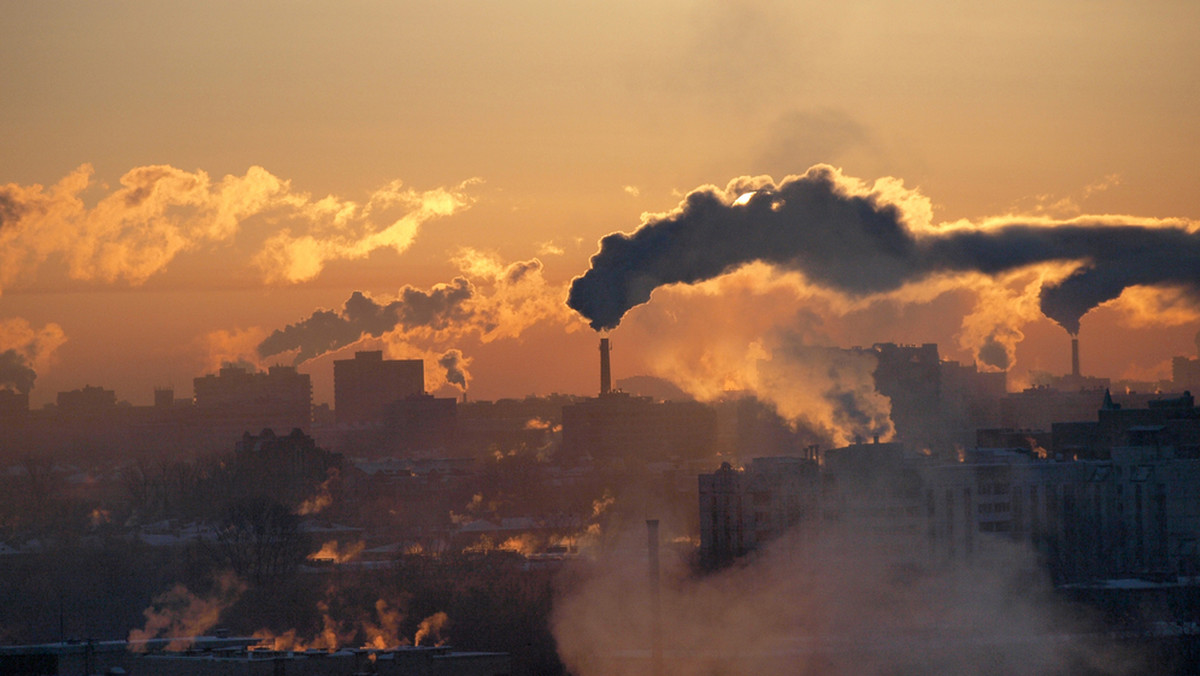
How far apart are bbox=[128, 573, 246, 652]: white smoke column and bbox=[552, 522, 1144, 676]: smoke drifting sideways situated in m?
11.4

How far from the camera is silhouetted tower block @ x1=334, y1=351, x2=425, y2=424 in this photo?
531ft

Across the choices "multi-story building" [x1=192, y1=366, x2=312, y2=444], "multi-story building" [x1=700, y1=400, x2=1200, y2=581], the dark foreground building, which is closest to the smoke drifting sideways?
"multi-story building" [x1=700, y1=400, x2=1200, y2=581]

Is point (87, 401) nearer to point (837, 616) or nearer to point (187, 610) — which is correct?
point (187, 610)

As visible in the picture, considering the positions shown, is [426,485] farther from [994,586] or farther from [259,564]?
[994,586]

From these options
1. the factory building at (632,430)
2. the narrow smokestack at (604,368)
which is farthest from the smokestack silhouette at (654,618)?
the factory building at (632,430)

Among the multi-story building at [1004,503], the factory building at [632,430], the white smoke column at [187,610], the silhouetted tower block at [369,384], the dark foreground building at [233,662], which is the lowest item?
the white smoke column at [187,610]

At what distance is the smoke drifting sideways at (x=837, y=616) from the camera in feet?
142

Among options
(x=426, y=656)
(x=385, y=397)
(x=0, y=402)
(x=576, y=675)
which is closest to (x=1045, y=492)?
(x=576, y=675)

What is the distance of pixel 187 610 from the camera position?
57094 mm

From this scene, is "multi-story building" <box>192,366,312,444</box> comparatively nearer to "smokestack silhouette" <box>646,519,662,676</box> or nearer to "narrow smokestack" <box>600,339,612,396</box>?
"narrow smokestack" <box>600,339,612,396</box>

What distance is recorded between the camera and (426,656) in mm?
36062

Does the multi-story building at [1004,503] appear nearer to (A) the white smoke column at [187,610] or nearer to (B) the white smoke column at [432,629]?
(B) the white smoke column at [432,629]

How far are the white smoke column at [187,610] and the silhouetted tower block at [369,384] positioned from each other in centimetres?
10132

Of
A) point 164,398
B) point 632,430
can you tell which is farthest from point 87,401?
point 632,430
